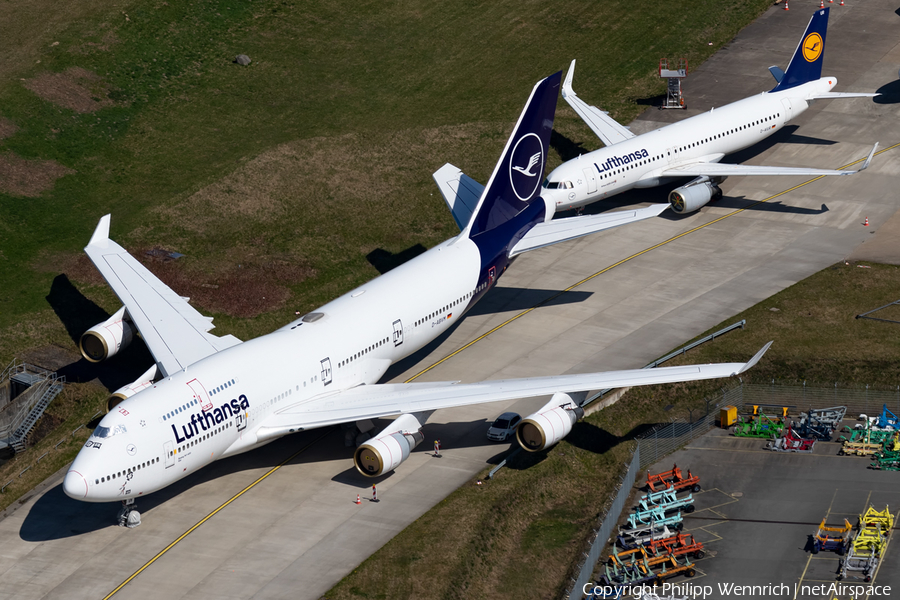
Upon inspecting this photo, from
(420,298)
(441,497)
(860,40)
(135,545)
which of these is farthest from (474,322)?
(860,40)

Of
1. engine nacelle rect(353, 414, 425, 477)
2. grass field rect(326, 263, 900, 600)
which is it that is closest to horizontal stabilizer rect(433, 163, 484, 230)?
grass field rect(326, 263, 900, 600)

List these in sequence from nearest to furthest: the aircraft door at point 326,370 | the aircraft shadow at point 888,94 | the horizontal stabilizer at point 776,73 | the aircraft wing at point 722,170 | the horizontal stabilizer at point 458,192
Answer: the aircraft door at point 326,370 → the horizontal stabilizer at point 458,192 → the aircraft wing at point 722,170 → the horizontal stabilizer at point 776,73 → the aircraft shadow at point 888,94

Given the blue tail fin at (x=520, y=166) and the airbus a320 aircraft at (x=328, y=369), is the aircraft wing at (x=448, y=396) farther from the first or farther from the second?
the blue tail fin at (x=520, y=166)

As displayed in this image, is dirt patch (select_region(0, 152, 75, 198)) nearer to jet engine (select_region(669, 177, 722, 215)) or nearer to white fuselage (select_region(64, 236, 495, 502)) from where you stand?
white fuselage (select_region(64, 236, 495, 502))

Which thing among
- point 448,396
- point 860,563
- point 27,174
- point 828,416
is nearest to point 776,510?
point 860,563

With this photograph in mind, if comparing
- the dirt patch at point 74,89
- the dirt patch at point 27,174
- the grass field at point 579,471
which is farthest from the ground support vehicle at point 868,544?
the dirt patch at point 74,89

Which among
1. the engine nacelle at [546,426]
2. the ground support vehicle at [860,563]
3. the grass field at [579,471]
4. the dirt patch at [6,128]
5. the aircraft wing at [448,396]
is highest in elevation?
the dirt patch at [6,128]
